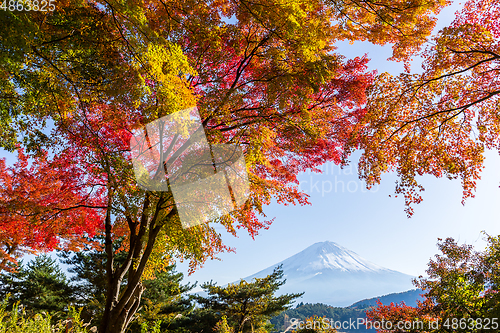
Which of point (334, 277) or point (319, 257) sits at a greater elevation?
point (319, 257)

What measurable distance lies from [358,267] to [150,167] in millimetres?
144080

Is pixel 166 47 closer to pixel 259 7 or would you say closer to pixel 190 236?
pixel 259 7

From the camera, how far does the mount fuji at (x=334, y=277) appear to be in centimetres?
10900

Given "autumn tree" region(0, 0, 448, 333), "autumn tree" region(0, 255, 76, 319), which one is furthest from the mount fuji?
"autumn tree" region(0, 0, 448, 333)

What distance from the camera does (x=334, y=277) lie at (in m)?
162

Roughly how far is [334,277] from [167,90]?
602 ft

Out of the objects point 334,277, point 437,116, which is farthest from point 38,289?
Answer: point 334,277

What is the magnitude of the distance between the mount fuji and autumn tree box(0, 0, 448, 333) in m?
88.1

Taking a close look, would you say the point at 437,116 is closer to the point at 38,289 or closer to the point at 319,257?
the point at 38,289

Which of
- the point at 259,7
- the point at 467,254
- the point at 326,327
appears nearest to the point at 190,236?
the point at 259,7

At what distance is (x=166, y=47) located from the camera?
329cm

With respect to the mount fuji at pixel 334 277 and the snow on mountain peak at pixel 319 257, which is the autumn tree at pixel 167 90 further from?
the snow on mountain peak at pixel 319 257

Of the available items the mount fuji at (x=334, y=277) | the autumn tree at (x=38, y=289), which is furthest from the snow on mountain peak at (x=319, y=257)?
the autumn tree at (x=38, y=289)

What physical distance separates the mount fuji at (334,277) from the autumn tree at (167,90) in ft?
289
